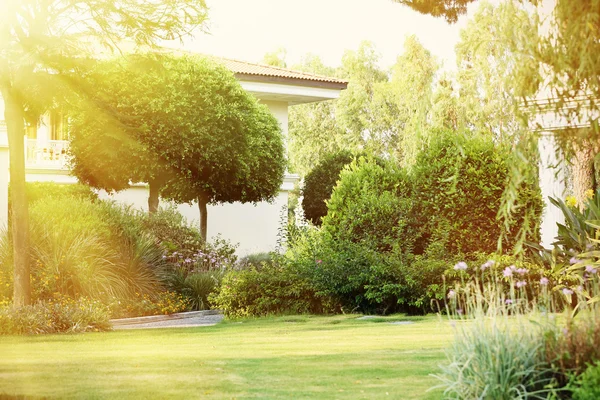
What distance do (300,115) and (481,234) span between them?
4056cm

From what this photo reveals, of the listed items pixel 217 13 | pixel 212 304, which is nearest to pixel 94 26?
pixel 217 13

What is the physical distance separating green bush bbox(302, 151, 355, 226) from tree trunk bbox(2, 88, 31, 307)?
61.5 feet

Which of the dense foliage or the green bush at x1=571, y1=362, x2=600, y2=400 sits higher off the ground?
the dense foliage

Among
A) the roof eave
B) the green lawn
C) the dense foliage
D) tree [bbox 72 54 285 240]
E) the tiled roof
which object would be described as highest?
the tiled roof

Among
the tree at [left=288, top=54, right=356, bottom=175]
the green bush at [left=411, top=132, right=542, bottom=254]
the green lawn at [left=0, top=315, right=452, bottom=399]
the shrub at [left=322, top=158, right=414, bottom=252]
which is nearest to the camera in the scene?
the green lawn at [left=0, top=315, right=452, bottom=399]

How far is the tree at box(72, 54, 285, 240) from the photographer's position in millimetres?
23000

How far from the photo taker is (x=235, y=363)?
8641mm

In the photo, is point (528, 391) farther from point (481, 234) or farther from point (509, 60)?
point (481, 234)

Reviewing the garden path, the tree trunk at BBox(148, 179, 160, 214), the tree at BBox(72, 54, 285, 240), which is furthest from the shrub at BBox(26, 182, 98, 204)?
the garden path

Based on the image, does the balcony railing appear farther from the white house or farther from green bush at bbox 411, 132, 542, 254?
green bush at bbox 411, 132, 542, 254

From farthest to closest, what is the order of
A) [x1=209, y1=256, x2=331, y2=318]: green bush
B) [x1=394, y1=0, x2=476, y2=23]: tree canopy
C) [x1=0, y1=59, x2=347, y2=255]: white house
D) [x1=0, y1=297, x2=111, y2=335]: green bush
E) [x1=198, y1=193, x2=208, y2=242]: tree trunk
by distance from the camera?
1. [x1=0, y1=59, x2=347, y2=255]: white house
2. [x1=198, y1=193, x2=208, y2=242]: tree trunk
3. [x1=209, y1=256, x2=331, y2=318]: green bush
4. [x1=394, y1=0, x2=476, y2=23]: tree canopy
5. [x1=0, y1=297, x2=111, y2=335]: green bush

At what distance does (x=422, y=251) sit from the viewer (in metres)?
16.8

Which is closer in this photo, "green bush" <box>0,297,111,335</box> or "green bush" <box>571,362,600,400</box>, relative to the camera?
"green bush" <box>571,362,600,400</box>

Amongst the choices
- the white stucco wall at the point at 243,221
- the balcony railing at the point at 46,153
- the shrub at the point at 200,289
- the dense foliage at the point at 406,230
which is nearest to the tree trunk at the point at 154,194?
the white stucco wall at the point at 243,221
